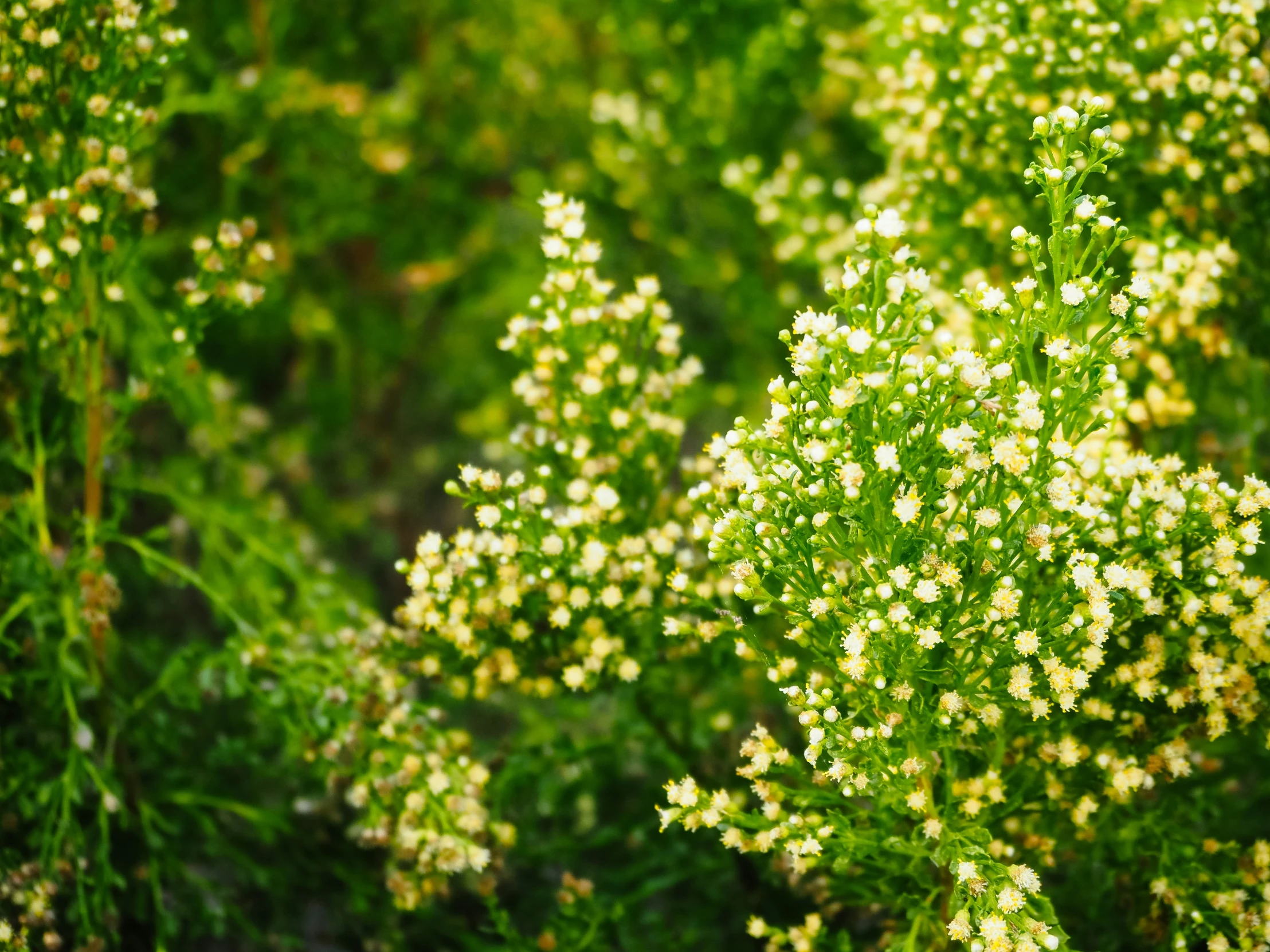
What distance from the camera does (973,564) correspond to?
2533mm

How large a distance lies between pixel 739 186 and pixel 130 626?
12.5 feet

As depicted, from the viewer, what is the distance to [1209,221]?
373cm

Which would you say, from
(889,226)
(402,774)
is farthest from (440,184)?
(889,226)

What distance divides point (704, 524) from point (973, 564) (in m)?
0.89

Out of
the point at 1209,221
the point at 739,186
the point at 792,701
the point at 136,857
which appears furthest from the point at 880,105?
the point at 136,857

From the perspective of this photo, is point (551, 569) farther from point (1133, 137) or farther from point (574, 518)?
point (1133, 137)

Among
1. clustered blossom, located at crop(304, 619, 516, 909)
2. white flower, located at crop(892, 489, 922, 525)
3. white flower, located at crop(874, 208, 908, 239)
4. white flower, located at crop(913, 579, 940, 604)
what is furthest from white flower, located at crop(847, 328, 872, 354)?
clustered blossom, located at crop(304, 619, 516, 909)

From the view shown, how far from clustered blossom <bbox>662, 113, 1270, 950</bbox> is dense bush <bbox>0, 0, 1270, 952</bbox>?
0.05 feet

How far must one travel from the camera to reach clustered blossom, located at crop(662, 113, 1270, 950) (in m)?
2.37

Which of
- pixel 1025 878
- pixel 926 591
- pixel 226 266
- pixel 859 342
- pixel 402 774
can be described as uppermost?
pixel 226 266

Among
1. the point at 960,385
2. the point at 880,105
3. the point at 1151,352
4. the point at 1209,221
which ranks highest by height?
the point at 880,105

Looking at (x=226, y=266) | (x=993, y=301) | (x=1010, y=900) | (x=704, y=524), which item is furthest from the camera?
(x=226, y=266)

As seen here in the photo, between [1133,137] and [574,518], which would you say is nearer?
[574,518]

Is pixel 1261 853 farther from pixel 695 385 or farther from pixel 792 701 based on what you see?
pixel 695 385
